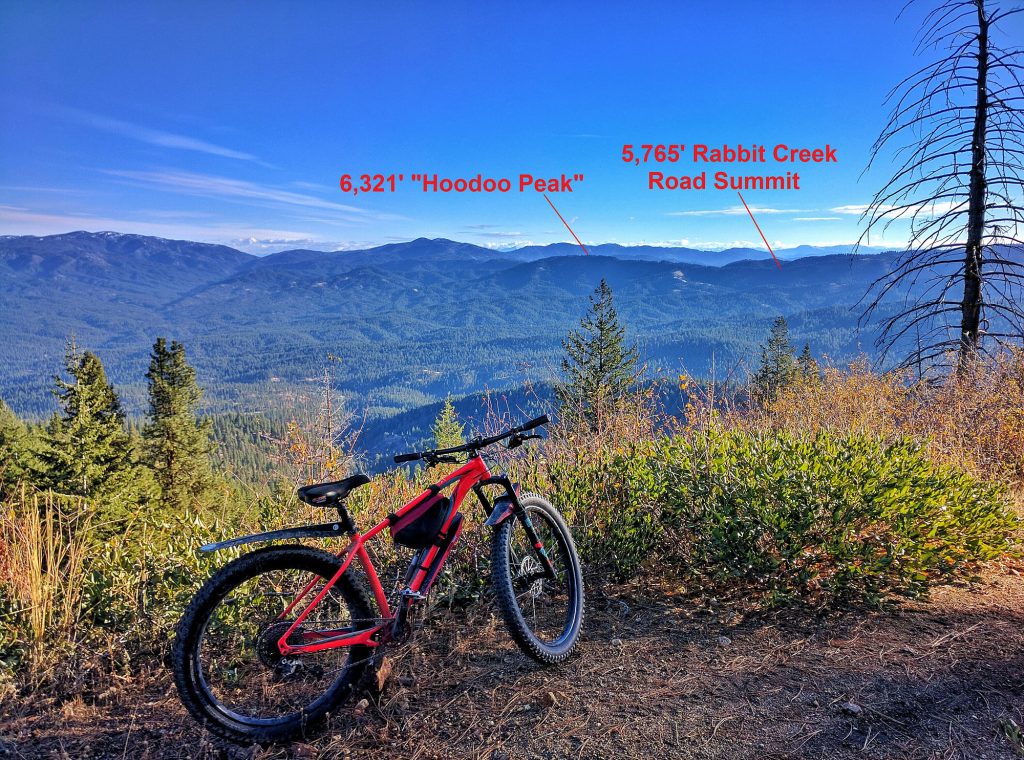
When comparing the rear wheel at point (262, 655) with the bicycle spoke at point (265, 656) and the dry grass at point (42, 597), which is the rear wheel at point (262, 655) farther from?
the dry grass at point (42, 597)

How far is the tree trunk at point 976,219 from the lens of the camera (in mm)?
8789

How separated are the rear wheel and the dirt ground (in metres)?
0.16

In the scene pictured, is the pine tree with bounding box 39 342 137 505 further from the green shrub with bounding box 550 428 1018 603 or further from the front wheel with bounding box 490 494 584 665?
the green shrub with bounding box 550 428 1018 603

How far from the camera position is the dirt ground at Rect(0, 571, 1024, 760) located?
99.7 inches

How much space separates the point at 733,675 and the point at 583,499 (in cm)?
164

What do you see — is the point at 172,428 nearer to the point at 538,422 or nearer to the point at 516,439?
→ the point at 516,439

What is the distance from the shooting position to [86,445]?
63.2ft

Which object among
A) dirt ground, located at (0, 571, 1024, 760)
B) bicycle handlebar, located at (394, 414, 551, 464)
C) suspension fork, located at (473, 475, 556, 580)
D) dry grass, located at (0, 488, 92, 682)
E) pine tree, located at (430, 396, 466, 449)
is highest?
bicycle handlebar, located at (394, 414, 551, 464)

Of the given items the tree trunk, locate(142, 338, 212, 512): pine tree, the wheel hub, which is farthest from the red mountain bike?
locate(142, 338, 212, 512): pine tree

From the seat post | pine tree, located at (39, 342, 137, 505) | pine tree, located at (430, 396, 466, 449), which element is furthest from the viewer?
pine tree, located at (430, 396, 466, 449)

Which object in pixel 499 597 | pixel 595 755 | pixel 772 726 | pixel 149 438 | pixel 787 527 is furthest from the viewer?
pixel 149 438

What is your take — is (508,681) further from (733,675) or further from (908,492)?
(908,492)

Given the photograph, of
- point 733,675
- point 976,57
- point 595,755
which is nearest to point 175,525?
point 595,755

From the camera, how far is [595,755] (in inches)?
97.4
